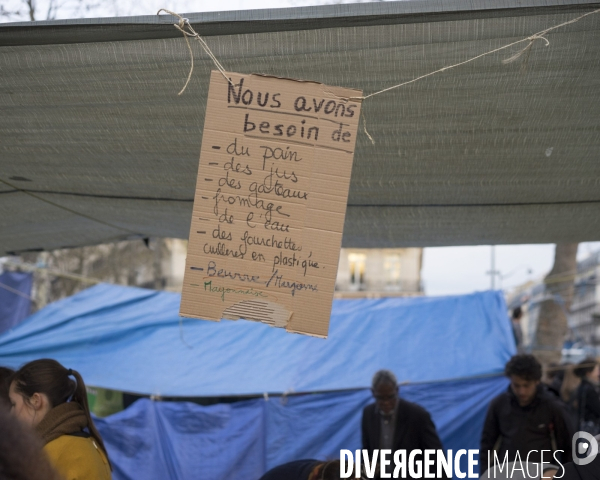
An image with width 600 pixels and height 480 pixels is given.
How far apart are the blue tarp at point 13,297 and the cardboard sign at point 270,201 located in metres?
7.20

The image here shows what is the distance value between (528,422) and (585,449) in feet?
5.16

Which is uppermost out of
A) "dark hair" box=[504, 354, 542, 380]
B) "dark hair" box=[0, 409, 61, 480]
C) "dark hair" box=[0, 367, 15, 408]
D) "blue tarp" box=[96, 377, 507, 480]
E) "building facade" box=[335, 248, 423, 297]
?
"building facade" box=[335, 248, 423, 297]

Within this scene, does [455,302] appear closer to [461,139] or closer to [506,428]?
[506,428]

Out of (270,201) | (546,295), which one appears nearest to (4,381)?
(270,201)

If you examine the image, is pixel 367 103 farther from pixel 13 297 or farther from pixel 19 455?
pixel 13 297

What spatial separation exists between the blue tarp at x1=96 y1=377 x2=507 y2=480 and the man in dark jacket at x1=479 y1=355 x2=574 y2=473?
0.78 m

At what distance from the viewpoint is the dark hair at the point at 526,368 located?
448 centimetres

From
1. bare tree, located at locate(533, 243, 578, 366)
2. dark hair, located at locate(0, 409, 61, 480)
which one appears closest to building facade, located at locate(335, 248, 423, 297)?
bare tree, located at locate(533, 243, 578, 366)

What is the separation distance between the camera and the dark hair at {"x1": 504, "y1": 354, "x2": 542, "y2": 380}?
14.7 ft

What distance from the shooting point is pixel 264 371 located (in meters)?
5.79

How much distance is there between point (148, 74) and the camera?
253cm

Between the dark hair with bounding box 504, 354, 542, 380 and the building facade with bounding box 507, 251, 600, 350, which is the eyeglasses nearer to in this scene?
the dark hair with bounding box 504, 354, 542, 380

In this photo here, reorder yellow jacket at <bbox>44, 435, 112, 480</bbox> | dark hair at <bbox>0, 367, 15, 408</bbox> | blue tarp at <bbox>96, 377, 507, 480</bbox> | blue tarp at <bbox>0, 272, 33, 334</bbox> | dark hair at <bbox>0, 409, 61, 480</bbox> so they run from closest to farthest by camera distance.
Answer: dark hair at <bbox>0, 409, 61, 480</bbox> → yellow jacket at <bbox>44, 435, 112, 480</bbox> → dark hair at <bbox>0, 367, 15, 408</bbox> → blue tarp at <bbox>96, 377, 507, 480</bbox> → blue tarp at <bbox>0, 272, 33, 334</bbox>

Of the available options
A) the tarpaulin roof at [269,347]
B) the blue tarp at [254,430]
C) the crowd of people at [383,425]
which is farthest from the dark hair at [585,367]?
the blue tarp at [254,430]
